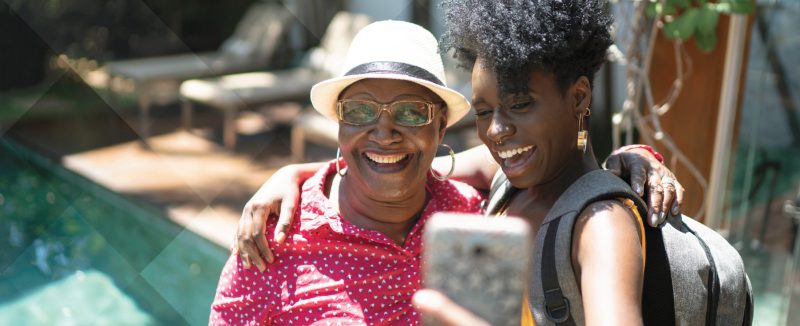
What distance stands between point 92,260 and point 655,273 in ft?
14.9

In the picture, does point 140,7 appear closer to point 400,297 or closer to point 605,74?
point 605,74

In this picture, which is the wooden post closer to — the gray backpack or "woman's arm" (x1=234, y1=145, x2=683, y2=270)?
"woman's arm" (x1=234, y1=145, x2=683, y2=270)

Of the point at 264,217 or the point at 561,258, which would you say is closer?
the point at 561,258

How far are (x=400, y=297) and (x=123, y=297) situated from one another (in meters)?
3.37

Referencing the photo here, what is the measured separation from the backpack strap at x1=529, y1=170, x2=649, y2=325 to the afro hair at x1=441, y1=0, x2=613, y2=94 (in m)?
0.23

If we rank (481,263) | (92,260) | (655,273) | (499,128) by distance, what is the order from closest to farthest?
(481,263), (655,273), (499,128), (92,260)

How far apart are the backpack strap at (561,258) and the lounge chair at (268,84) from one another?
6418 mm

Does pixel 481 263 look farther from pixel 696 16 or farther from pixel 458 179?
pixel 696 16

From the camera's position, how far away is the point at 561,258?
5.06 feet

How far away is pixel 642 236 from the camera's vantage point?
1560 millimetres

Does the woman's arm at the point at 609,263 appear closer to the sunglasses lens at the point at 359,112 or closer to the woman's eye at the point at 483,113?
the woman's eye at the point at 483,113

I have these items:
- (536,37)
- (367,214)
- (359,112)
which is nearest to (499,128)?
(536,37)

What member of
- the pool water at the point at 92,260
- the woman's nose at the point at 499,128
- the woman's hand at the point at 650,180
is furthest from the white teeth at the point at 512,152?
the pool water at the point at 92,260

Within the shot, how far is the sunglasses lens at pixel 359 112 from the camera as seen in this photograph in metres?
2.04
